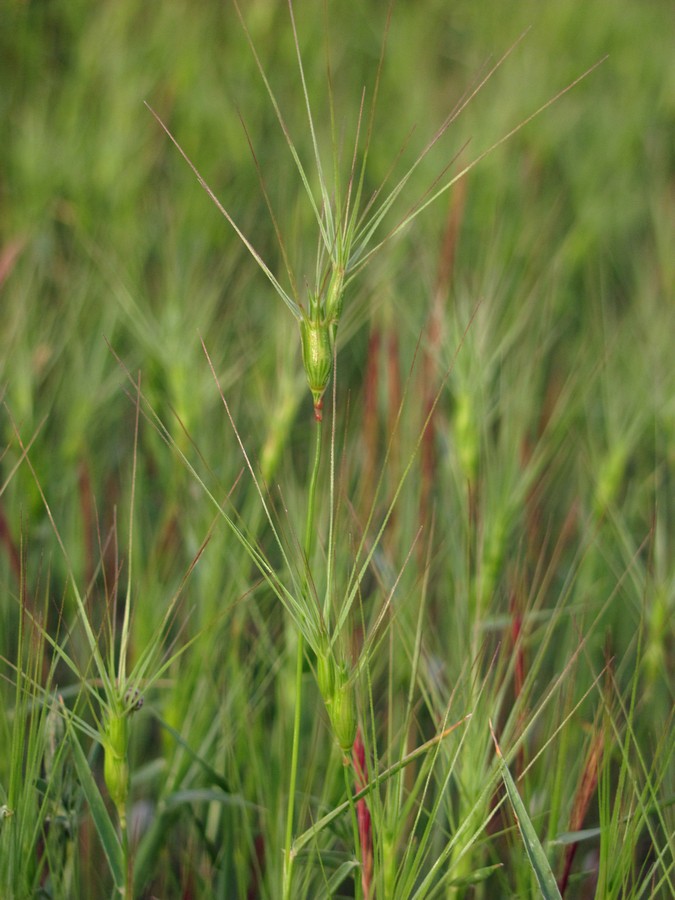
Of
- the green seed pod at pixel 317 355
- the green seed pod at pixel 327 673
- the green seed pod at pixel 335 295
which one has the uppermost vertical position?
the green seed pod at pixel 335 295

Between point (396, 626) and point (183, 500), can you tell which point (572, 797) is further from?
point (183, 500)

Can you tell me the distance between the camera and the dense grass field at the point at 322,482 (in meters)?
0.47

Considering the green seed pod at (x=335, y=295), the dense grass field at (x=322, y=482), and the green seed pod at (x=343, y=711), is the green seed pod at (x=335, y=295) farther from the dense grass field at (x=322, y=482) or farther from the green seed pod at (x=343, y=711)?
the green seed pod at (x=343, y=711)

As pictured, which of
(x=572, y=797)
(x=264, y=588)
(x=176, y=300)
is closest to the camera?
(x=572, y=797)

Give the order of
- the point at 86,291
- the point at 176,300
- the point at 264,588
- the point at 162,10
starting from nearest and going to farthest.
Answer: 1. the point at 264,588
2. the point at 176,300
3. the point at 86,291
4. the point at 162,10

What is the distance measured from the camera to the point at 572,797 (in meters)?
0.54

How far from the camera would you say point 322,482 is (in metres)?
0.80

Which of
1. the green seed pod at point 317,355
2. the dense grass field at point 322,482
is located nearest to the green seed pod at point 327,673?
the dense grass field at point 322,482

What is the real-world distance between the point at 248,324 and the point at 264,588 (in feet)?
1.31

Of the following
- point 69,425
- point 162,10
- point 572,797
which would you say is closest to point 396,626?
point 572,797

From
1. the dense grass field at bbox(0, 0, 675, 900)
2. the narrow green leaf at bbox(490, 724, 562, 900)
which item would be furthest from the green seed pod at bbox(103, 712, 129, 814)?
the narrow green leaf at bbox(490, 724, 562, 900)

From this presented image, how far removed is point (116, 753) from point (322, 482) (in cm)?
39

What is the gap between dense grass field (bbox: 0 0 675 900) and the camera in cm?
47

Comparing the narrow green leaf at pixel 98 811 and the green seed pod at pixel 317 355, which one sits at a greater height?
the green seed pod at pixel 317 355
